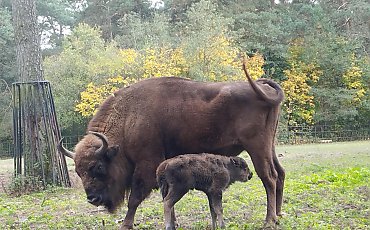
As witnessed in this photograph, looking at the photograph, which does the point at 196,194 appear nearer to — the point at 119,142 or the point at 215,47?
the point at 119,142

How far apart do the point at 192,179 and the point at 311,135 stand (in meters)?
30.2

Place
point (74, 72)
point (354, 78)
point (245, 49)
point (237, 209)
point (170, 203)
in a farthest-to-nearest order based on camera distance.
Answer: point (354, 78) < point (245, 49) < point (74, 72) < point (237, 209) < point (170, 203)

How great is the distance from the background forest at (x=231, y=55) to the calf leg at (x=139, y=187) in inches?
981

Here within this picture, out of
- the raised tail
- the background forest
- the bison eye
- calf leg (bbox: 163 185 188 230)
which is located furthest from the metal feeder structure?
the background forest

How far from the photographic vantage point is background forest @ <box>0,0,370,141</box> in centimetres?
3259

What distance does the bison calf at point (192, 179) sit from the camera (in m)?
6.48

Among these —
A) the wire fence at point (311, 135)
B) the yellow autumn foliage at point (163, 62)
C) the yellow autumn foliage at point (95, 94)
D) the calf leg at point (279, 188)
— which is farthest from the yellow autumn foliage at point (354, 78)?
the calf leg at point (279, 188)

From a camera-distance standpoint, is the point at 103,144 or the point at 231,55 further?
the point at 231,55

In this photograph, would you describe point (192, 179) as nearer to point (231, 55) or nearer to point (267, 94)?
point (267, 94)

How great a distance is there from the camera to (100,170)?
688cm

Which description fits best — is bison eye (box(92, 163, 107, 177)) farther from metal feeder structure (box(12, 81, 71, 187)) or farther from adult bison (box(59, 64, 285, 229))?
metal feeder structure (box(12, 81, 71, 187))

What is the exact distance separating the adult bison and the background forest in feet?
80.9

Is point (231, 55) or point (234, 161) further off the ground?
point (231, 55)

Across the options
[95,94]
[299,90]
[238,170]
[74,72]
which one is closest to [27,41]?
[238,170]
